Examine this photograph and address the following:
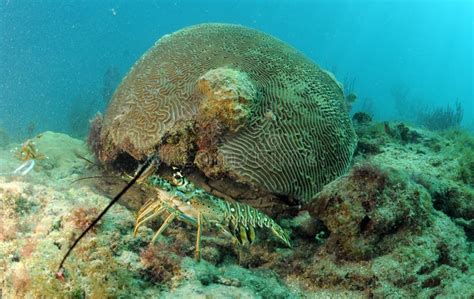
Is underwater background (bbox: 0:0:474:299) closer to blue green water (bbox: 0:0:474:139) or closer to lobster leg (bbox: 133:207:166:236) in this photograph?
lobster leg (bbox: 133:207:166:236)

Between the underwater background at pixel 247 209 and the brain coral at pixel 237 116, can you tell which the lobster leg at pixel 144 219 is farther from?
the brain coral at pixel 237 116

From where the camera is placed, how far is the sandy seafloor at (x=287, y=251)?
299cm

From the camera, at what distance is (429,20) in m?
111

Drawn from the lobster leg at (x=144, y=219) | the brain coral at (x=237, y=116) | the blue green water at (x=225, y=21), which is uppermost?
the blue green water at (x=225, y=21)

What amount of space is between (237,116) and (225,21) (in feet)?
240

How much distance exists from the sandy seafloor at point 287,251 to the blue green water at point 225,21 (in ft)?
49.4

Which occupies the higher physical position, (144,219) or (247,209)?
(247,209)

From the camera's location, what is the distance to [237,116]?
4.95 metres

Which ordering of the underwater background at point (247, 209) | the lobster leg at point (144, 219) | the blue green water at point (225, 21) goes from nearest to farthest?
the underwater background at point (247, 209)
the lobster leg at point (144, 219)
the blue green water at point (225, 21)

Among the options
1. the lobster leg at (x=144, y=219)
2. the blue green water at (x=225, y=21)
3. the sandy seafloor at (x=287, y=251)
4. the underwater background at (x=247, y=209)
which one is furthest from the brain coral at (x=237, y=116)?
the blue green water at (x=225, y=21)

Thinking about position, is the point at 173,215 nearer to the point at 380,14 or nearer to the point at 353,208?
the point at 353,208

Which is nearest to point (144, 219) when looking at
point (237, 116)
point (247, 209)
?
point (247, 209)

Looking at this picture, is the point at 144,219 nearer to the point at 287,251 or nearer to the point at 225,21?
the point at 287,251

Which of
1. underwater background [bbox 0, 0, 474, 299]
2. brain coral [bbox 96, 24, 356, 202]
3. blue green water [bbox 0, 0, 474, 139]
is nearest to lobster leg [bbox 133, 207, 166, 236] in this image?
underwater background [bbox 0, 0, 474, 299]
